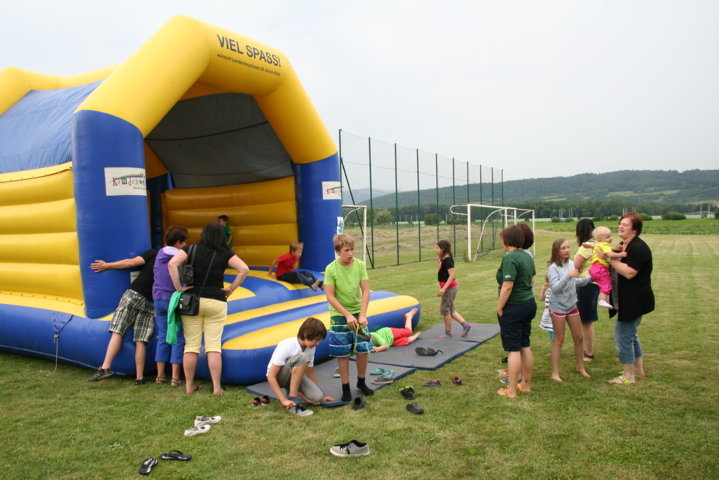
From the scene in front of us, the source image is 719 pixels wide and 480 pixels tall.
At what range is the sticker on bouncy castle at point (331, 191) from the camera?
269 inches

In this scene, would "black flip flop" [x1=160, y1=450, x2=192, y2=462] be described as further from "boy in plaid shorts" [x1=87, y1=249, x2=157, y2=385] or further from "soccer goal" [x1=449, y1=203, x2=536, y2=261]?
"soccer goal" [x1=449, y1=203, x2=536, y2=261]

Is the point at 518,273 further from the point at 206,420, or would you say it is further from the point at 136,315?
the point at 136,315

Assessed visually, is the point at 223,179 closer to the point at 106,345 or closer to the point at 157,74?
the point at 157,74

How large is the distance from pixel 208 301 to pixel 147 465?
5.01ft

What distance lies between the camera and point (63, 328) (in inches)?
189

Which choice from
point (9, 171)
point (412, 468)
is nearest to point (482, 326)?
point (412, 468)

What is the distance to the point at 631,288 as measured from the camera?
392 cm

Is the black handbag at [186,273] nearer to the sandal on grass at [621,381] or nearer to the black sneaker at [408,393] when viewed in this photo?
the black sneaker at [408,393]

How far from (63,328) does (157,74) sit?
256cm

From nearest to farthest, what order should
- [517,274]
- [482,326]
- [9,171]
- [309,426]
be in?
[309,426] < [517,274] < [9,171] < [482,326]

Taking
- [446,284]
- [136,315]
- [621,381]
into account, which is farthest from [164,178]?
[621,381]

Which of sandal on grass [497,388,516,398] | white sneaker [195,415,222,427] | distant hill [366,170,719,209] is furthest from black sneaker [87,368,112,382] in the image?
distant hill [366,170,719,209]

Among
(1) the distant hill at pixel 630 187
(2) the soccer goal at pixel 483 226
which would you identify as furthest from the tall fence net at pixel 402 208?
(1) the distant hill at pixel 630 187

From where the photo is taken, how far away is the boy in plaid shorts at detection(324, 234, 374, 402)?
12.4 ft
